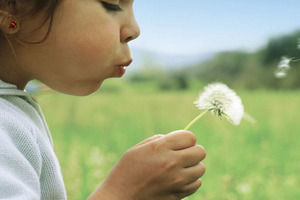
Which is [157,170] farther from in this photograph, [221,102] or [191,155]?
[221,102]

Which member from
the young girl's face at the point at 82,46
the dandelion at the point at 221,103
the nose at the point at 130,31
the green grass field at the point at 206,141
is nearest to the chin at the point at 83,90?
the young girl's face at the point at 82,46

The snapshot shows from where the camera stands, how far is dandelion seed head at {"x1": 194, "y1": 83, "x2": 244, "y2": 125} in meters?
1.10

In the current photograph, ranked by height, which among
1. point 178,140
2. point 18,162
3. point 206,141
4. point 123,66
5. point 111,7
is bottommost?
point 206,141

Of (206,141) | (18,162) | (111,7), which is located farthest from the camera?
(206,141)

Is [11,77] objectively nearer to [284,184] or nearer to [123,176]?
[123,176]

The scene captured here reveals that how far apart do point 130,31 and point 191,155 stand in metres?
0.29

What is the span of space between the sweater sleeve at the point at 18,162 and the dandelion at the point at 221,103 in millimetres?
356

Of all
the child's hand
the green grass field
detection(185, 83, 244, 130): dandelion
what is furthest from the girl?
the green grass field

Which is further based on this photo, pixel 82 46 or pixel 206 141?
pixel 206 141

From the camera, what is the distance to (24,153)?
0.98 meters

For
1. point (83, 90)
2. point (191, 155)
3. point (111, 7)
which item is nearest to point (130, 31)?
point (111, 7)

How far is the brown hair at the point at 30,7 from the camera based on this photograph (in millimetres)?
992

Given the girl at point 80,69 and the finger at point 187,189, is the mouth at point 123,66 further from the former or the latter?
the finger at point 187,189

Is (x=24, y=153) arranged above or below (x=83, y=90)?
below
